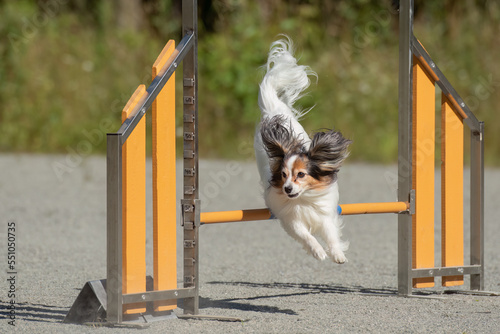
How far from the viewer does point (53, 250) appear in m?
6.61

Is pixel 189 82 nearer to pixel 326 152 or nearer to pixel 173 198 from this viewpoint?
pixel 173 198

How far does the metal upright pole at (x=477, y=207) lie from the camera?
5.22 metres

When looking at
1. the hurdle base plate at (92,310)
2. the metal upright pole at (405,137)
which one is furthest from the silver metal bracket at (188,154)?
the metal upright pole at (405,137)

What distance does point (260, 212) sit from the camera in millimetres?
4453

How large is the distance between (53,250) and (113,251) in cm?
285

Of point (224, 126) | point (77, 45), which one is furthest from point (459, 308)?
point (77, 45)

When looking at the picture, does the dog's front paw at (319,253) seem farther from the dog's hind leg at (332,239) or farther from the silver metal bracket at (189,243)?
the silver metal bracket at (189,243)

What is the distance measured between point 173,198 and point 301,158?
0.78 metres

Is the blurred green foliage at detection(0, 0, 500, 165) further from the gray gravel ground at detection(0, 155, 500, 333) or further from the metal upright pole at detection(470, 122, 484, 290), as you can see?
the metal upright pole at detection(470, 122, 484, 290)

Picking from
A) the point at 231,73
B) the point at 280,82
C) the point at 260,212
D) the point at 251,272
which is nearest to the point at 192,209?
the point at 260,212

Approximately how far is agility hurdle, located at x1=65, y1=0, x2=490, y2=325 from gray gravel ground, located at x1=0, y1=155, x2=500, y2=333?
166mm

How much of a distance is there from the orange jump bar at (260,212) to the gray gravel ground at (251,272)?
0.55 meters

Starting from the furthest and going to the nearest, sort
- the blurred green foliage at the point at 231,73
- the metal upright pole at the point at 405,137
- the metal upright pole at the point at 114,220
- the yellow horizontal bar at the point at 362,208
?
1. the blurred green foliage at the point at 231,73
2. the metal upright pole at the point at 405,137
3. the yellow horizontal bar at the point at 362,208
4. the metal upright pole at the point at 114,220

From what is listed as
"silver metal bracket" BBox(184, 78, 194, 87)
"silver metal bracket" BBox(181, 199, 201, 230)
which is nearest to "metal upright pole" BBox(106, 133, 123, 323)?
"silver metal bracket" BBox(181, 199, 201, 230)
